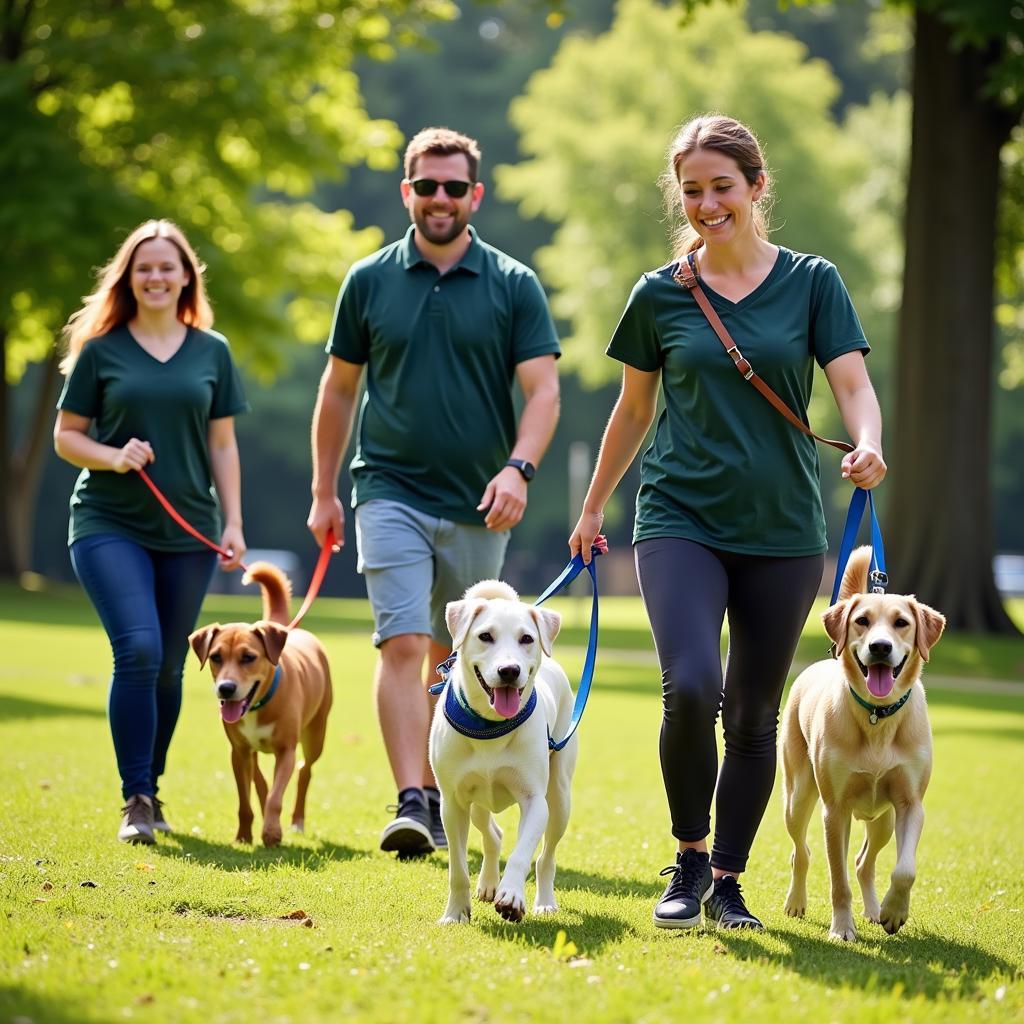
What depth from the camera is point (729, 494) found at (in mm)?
5883

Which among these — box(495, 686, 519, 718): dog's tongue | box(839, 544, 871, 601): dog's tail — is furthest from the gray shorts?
box(839, 544, 871, 601): dog's tail

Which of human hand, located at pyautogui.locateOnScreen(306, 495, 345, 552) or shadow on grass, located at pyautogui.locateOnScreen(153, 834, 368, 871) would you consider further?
human hand, located at pyautogui.locateOnScreen(306, 495, 345, 552)

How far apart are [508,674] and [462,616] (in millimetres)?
350

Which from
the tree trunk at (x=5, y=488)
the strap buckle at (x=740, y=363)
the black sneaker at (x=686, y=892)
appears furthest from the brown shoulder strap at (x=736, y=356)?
the tree trunk at (x=5, y=488)

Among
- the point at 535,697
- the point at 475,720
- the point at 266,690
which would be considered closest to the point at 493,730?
the point at 475,720

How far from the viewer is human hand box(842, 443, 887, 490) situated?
5.58 m

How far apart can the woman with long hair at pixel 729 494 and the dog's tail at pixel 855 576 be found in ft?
1.14

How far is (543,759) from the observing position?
607cm

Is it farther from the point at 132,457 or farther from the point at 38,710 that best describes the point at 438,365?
the point at 38,710

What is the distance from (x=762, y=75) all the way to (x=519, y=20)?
23211 millimetres

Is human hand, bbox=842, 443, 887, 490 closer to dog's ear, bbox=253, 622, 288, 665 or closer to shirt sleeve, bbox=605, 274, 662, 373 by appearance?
shirt sleeve, bbox=605, 274, 662, 373

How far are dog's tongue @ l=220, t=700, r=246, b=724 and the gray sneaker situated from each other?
53cm

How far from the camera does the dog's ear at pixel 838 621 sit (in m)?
5.93

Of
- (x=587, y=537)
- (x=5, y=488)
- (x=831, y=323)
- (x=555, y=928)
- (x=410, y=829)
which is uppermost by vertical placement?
(x=5, y=488)
